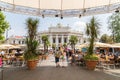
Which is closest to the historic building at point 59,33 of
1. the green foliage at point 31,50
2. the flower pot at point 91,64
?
the green foliage at point 31,50

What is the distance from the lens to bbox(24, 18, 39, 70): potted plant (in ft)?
44.8

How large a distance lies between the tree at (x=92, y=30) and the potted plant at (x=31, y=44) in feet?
11.0

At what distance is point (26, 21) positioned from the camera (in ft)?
47.1

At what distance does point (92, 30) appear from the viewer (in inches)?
560

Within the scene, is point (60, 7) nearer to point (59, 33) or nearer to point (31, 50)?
point (31, 50)

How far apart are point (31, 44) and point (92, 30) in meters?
3.96

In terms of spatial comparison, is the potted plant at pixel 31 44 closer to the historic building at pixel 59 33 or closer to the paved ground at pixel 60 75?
the paved ground at pixel 60 75

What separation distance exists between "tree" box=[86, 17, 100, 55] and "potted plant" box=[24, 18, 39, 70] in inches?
132

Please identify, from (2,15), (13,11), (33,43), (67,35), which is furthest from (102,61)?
(67,35)

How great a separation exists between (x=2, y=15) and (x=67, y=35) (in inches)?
3463

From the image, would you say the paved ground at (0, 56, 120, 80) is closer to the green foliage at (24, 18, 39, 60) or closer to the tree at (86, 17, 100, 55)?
the green foliage at (24, 18, 39, 60)

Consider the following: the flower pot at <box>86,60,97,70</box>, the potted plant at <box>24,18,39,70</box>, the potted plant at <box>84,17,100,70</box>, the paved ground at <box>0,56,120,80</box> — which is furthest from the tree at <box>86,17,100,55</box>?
the potted plant at <box>24,18,39,70</box>

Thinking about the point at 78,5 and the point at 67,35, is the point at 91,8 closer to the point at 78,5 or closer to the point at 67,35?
the point at 78,5

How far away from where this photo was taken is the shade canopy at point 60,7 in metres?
15.8
